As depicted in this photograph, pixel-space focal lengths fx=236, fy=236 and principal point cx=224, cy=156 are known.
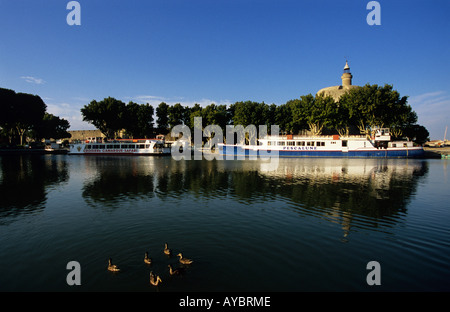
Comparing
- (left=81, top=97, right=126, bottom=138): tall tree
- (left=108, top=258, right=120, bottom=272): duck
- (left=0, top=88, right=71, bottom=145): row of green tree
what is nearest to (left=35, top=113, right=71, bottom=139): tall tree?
(left=0, top=88, right=71, bottom=145): row of green tree

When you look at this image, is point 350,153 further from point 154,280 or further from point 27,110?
point 27,110

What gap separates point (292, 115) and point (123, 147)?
68.1 metres

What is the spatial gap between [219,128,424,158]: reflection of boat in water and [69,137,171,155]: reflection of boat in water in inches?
1313

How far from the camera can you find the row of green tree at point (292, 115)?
83.4 m

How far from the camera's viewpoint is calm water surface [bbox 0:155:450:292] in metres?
9.90

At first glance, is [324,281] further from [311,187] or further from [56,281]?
[311,187]

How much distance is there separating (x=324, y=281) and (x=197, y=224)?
8840mm

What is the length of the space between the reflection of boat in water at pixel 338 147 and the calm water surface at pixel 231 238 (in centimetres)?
5068

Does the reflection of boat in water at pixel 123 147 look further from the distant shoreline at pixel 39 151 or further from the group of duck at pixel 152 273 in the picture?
the group of duck at pixel 152 273

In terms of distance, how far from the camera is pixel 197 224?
53.3 ft

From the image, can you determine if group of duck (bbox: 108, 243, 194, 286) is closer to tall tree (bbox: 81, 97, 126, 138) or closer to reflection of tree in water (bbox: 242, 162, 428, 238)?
reflection of tree in water (bbox: 242, 162, 428, 238)

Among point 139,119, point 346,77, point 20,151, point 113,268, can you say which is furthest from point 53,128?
point 346,77

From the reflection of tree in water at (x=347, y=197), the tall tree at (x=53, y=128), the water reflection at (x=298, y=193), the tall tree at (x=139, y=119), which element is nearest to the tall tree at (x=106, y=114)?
the tall tree at (x=139, y=119)

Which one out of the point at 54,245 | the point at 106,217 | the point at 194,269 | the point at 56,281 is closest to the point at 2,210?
the point at 106,217
